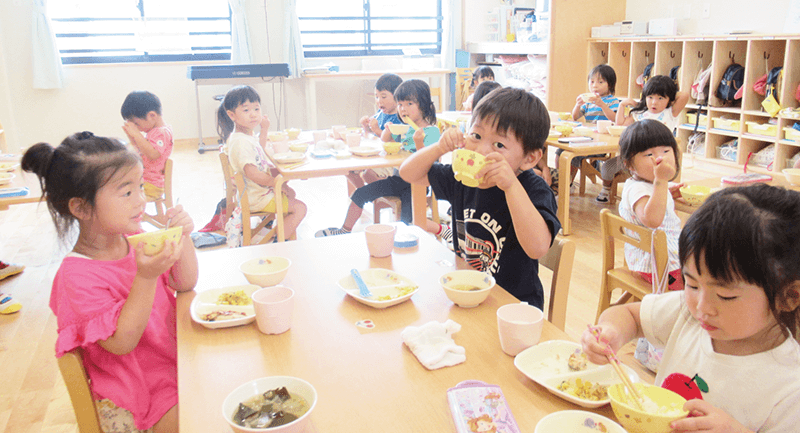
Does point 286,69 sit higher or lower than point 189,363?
higher

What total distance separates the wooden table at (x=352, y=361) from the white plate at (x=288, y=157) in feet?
5.60

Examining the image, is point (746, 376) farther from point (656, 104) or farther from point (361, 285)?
→ point (656, 104)

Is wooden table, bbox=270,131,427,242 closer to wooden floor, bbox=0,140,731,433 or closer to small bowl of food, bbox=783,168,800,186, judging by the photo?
wooden floor, bbox=0,140,731,433

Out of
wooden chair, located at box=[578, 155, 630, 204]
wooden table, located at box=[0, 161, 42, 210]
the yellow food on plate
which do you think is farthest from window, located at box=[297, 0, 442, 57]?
the yellow food on plate

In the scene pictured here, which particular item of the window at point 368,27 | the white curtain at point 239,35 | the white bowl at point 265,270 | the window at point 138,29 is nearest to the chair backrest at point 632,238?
the white bowl at point 265,270

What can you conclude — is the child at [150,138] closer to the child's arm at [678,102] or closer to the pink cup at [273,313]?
the pink cup at [273,313]

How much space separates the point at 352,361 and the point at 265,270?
1.63 ft

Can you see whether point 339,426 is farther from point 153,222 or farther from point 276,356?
point 153,222

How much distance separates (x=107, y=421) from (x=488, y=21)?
807cm

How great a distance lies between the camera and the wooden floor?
2.04 metres

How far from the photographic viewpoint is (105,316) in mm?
1126

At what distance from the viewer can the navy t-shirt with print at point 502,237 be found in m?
1.48

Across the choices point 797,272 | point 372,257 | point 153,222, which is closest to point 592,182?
point 153,222

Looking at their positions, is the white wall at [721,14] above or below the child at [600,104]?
above
